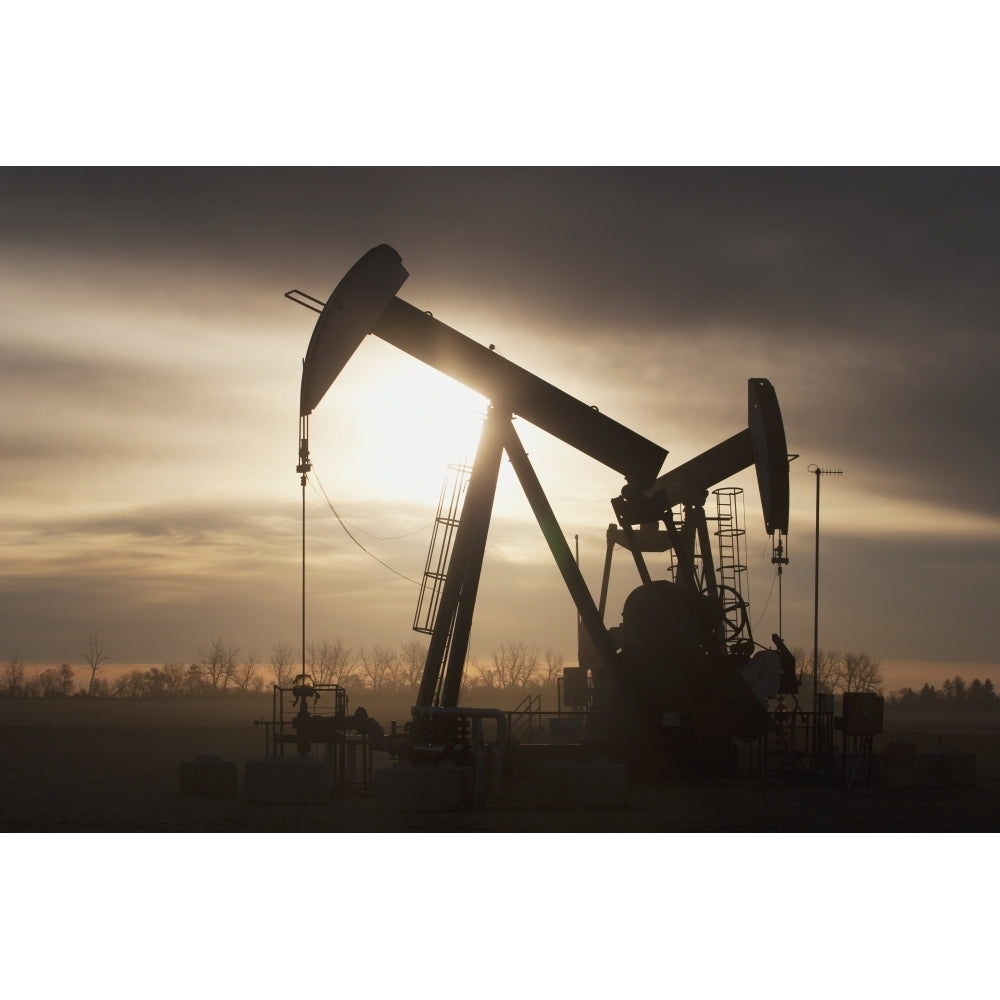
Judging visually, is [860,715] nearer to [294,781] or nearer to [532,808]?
[532,808]

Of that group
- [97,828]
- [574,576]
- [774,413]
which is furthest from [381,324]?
[97,828]

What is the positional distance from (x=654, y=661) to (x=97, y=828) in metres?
9.36

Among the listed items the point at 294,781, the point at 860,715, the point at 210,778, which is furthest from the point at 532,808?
the point at 860,715

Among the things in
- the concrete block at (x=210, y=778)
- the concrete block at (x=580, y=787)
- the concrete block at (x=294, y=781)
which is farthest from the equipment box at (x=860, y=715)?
the concrete block at (x=210, y=778)

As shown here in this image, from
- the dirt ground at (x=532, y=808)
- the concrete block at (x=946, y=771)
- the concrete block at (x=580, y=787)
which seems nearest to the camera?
the dirt ground at (x=532, y=808)

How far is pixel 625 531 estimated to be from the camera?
21.8 m

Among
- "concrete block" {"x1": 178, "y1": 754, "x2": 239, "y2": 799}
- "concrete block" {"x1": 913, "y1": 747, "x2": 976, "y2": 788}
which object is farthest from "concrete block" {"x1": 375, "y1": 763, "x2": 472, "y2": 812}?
"concrete block" {"x1": 913, "y1": 747, "x2": 976, "y2": 788}

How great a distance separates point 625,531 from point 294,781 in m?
7.88

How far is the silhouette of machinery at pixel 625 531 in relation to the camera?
53.5ft

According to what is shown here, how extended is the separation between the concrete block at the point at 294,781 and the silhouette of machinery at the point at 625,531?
4.37 feet

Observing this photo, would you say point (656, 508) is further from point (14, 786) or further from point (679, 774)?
point (14, 786)

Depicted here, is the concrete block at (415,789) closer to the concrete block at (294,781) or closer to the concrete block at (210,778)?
the concrete block at (294,781)

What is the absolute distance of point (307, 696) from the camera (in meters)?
17.6

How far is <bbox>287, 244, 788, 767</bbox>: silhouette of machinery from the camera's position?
16.3m
